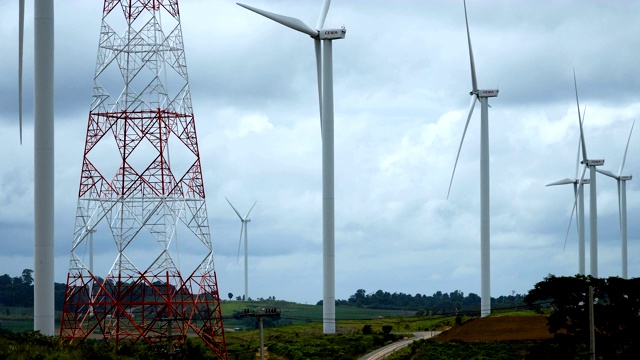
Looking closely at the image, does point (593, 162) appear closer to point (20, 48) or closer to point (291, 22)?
point (291, 22)

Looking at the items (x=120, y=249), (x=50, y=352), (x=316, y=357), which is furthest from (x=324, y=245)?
(x=50, y=352)

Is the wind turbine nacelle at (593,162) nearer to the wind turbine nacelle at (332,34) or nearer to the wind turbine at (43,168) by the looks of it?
the wind turbine nacelle at (332,34)

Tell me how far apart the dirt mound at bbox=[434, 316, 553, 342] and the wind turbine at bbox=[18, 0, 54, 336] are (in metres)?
68.2

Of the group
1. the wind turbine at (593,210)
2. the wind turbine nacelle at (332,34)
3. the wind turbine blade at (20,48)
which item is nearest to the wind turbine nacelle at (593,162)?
the wind turbine at (593,210)

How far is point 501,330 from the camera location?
5453 inches

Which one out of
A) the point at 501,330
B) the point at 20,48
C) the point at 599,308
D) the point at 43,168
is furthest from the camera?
the point at 501,330

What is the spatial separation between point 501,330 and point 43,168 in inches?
2986

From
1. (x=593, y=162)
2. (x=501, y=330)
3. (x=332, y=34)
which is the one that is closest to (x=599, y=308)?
(x=501, y=330)

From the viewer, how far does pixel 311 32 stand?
434ft

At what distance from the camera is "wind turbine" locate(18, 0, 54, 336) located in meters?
76.2

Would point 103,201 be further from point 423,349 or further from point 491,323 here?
point 491,323

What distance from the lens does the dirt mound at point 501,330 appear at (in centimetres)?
13388

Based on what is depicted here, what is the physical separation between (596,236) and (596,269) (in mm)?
5246

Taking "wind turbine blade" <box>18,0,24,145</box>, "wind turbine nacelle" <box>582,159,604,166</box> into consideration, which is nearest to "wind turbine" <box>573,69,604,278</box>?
"wind turbine nacelle" <box>582,159,604,166</box>
